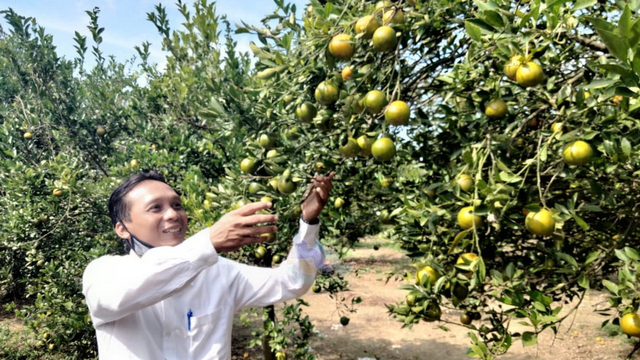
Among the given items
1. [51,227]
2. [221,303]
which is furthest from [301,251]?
[51,227]

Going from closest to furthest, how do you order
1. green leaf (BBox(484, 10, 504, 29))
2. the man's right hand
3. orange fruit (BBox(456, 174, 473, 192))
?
the man's right hand, green leaf (BBox(484, 10, 504, 29)), orange fruit (BBox(456, 174, 473, 192))

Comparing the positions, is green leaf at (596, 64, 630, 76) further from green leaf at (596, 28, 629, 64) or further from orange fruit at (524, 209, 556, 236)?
orange fruit at (524, 209, 556, 236)

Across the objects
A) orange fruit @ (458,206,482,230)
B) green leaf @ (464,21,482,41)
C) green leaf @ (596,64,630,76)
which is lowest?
orange fruit @ (458,206,482,230)

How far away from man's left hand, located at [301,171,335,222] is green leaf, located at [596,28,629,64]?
100 centimetres

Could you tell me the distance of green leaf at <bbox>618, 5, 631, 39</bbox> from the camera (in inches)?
32.0

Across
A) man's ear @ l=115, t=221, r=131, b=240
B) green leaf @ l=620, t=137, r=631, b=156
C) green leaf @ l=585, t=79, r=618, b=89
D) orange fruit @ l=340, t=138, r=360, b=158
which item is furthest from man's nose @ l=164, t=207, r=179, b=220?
green leaf @ l=620, t=137, r=631, b=156

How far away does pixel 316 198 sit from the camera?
1.78 meters

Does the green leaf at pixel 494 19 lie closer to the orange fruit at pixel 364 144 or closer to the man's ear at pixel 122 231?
the orange fruit at pixel 364 144

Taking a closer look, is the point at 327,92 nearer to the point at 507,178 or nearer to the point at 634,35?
the point at 507,178

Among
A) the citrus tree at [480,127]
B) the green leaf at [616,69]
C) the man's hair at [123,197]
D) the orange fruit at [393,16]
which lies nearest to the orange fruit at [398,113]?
the citrus tree at [480,127]

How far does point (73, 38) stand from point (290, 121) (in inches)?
205

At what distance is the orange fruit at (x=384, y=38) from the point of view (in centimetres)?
153

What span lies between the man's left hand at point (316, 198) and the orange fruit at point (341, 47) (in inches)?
17.0

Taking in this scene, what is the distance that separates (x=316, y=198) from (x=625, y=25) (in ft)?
3.86
